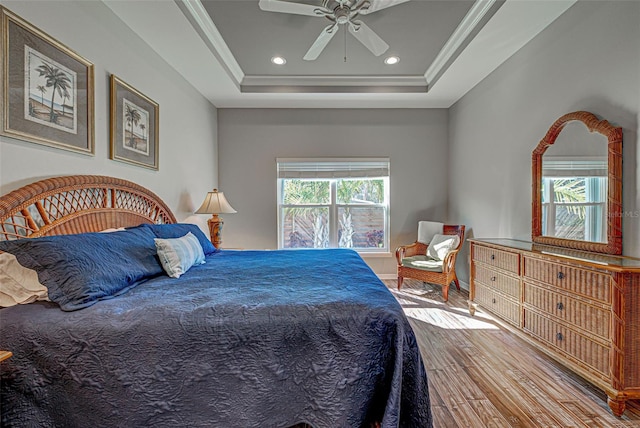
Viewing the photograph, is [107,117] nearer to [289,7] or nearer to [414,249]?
[289,7]

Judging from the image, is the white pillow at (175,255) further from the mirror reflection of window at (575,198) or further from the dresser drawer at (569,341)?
the mirror reflection of window at (575,198)

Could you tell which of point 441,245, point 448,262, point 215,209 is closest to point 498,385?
point 448,262

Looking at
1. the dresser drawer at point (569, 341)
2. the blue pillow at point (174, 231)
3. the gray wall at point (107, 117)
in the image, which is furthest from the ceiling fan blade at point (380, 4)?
the dresser drawer at point (569, 341)

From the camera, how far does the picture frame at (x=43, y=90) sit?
5.04 ft

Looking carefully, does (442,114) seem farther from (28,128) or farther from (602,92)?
(28,128)

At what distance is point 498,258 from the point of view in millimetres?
2672

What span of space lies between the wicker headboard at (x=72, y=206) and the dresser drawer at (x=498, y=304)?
10.9 feet

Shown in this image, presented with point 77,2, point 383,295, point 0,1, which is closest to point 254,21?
point 77,2

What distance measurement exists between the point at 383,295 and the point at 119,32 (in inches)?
115

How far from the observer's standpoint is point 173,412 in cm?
115

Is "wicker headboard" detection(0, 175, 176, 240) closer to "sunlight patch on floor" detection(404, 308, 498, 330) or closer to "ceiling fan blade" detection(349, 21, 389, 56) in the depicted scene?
Answer: "ceiling fan blade" detection(349, 21, 389, 56)

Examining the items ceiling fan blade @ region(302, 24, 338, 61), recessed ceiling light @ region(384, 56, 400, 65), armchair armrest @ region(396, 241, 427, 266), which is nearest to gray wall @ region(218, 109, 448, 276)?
armchair armrest @ region(396, 241, 427, 266)

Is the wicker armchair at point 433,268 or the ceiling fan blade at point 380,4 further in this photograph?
the wicker armchair at point 433,268

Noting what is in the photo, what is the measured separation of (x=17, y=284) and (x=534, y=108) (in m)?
4.06
